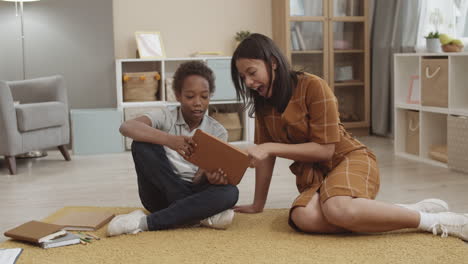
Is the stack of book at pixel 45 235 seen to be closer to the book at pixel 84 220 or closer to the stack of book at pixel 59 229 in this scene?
the stack of book at pixel 59 229

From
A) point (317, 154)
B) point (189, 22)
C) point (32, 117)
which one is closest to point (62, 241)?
point (317, 154)

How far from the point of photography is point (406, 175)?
3287 mm

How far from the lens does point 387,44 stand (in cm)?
500

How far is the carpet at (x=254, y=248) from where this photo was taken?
177cm

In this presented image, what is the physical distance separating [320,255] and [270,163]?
0.55m

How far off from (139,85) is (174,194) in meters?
2.70

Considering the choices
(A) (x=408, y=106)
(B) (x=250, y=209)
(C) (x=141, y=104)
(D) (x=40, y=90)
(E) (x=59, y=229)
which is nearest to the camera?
(E) (x=59, y=229)

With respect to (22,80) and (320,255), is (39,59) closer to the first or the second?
(22,80)

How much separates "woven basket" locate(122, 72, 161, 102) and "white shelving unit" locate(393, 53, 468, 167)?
1869mm

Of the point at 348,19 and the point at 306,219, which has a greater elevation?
the point at 348,19

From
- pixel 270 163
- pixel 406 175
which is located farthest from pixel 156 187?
pixel 406 175

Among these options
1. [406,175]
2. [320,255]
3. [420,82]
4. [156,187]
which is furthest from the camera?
[420,82]

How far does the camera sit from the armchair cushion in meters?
3.76

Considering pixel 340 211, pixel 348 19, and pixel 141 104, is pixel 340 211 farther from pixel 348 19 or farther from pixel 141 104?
pixel 348 19
